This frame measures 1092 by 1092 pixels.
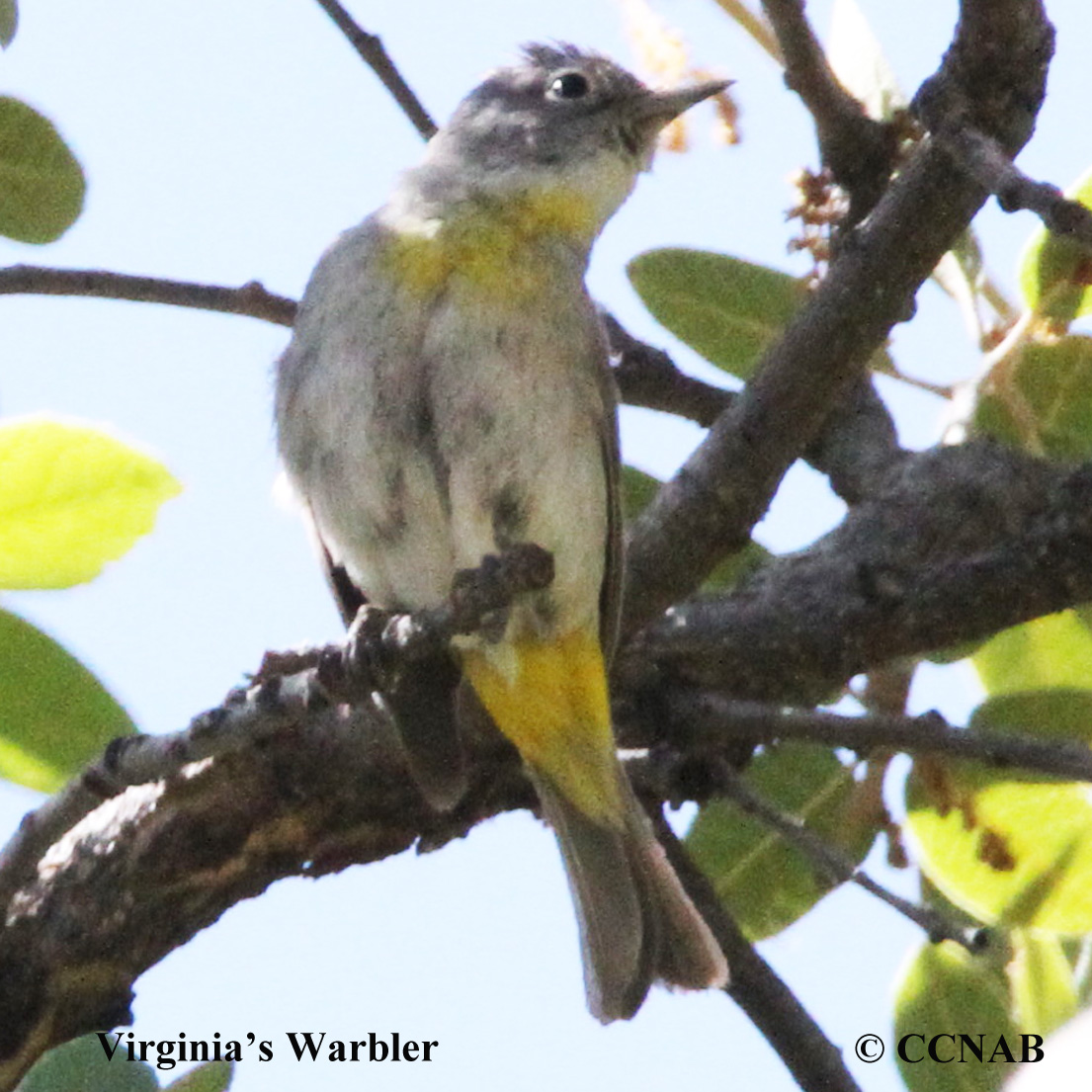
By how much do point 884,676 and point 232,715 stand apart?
4.52 feet

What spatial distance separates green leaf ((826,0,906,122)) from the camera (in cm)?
351

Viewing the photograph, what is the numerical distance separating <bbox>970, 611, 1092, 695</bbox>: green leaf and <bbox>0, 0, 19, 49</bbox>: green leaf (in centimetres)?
207

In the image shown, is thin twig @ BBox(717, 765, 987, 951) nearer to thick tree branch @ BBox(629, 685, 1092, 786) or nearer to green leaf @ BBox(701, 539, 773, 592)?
thick tree branch @ BBox(629, 685, 1092, 786)

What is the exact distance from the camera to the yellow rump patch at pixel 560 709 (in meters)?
3.07

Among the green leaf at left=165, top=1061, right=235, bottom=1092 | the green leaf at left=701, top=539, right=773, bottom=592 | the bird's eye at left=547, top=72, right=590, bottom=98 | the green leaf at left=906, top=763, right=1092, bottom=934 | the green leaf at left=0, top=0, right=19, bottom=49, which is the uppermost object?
the bird's eye at left=547, top=72, right=590, bottom=98

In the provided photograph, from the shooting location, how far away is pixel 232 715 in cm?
219

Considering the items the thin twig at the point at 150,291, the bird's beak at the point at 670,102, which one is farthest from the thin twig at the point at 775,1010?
the bird's beak at the point at 670,102

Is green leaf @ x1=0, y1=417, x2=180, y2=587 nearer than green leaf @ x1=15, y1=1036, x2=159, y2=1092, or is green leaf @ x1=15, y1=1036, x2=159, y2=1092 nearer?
green leaf @ x1=15, y1=1036, x2=159, y2=1092

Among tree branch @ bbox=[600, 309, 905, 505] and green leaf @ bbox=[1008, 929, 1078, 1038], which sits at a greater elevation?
tree branch @ bbox=[600, 309, 905, 505]

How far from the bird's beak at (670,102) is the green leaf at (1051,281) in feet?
3.15

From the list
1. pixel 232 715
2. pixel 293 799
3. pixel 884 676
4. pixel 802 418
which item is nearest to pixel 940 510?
pixel 884 676

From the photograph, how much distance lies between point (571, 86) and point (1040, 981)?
7.59 feet

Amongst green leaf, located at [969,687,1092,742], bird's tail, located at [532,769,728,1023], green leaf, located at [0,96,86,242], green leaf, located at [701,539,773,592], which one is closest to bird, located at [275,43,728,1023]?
bird's tail, located at [532,769,728,1023]

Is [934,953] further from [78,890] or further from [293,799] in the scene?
[78,890]
